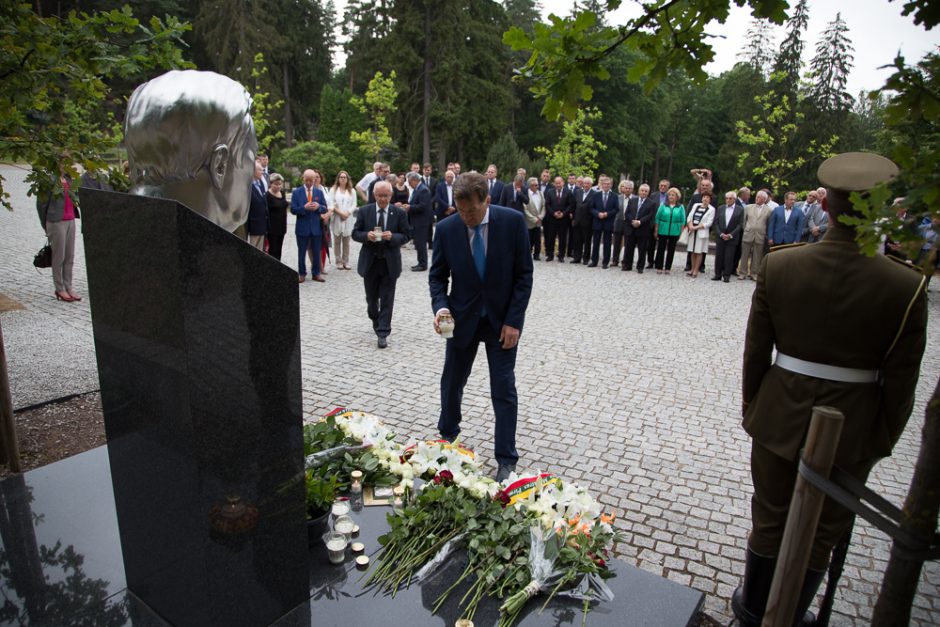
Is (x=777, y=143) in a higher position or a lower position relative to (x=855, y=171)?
higher

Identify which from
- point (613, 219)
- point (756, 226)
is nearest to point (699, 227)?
point (756, 226)

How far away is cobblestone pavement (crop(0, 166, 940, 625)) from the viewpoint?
3.86 metres

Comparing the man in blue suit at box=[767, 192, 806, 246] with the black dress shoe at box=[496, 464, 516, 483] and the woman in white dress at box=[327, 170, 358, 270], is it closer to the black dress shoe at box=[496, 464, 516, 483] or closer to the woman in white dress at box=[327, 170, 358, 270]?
the woman in white dress at box=[327, 170, 358, 270]

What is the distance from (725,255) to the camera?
14.1 metres

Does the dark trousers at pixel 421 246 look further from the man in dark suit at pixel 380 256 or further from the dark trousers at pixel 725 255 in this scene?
the dark trousers at pixel 725 255

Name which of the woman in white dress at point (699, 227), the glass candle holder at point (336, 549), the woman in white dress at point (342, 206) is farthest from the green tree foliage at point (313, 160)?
the glass candle holder at point (336, 549)

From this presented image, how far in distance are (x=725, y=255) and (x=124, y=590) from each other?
44.7 feet

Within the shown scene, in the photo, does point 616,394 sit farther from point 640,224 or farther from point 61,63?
point 640,224

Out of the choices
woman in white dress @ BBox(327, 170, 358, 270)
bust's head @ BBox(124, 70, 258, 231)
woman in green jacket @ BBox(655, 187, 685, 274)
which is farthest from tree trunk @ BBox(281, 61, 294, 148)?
bust's head @ BBox(124, 70, 258, 231)

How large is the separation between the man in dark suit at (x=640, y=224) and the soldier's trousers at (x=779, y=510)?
11.9m

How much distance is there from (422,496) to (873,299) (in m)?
2.25

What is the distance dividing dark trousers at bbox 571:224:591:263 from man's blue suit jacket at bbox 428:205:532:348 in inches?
440

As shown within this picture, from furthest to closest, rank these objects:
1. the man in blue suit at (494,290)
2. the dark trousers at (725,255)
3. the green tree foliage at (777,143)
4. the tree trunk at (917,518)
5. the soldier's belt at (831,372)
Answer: the green tree foliage at (777,143)
the dark trousers at (725,255)
the man in blue suit at (494,290)
the soldier's belt at (831,372)
the tree trunk at (917,518)

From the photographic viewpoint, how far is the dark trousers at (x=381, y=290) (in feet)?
25.9
